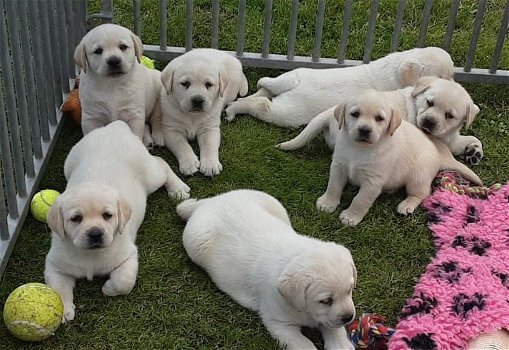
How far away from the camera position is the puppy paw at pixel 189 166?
5.04 meters

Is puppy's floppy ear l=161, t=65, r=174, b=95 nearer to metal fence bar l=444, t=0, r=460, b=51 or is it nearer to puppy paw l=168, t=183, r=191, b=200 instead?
puppy paw l=168, t=183, r=191, b=200

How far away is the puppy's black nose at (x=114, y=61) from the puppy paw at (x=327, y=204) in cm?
146

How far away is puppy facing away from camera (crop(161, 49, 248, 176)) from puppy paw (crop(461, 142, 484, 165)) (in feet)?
5.27

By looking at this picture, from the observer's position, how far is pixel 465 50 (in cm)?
654

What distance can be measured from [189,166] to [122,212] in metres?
1.20

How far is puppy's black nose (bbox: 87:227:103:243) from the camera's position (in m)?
3.77

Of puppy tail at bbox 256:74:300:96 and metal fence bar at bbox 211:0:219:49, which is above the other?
metal fence bar at bbox 211:0:219:49

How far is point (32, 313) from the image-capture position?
367cm

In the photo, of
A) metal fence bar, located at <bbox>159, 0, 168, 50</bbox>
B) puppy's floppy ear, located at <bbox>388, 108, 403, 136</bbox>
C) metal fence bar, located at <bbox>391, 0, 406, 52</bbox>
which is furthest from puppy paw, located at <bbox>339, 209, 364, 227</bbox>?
metal fence bar, located at <bbox>159, 0, 168, 50</bbox>

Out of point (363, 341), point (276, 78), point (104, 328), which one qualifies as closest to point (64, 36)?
point (276, 78)

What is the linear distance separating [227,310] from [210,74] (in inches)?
64.3

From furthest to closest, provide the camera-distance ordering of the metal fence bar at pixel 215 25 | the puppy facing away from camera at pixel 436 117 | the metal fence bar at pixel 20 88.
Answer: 1. the metal fence bar at pixel 215 25
2. the puppy facing away from camera at pixel 436 117
3. the metal fence bar at pixel 20 88

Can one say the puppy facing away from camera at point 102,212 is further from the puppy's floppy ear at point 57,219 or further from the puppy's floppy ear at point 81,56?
the puppy's floppy ear at point 81,56

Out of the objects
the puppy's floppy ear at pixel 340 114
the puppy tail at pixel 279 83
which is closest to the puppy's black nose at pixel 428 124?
the puppy's floppy ear at pixel 340 114
